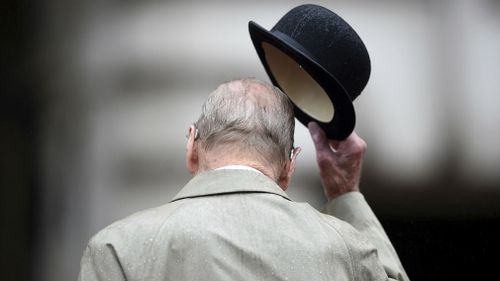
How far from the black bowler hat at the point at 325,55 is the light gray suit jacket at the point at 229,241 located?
0.31 meters

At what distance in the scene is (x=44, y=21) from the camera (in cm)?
338

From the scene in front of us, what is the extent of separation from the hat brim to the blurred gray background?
755mm

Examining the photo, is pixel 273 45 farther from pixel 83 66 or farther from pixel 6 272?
pixel 6 272

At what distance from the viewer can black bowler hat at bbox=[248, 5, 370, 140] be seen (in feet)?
7.85

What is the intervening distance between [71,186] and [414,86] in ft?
3.46

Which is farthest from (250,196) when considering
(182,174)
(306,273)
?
(182,174)

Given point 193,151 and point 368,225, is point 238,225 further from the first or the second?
point 368,225

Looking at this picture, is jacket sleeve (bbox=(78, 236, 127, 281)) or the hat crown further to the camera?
the hat crown

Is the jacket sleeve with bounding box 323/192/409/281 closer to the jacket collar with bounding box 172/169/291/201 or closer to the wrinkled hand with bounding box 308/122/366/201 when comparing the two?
the wrinkled hand with bounding box 308/122/366/201

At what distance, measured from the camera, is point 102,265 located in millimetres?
2092

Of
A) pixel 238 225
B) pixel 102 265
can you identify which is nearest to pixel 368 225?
pixel 238 225

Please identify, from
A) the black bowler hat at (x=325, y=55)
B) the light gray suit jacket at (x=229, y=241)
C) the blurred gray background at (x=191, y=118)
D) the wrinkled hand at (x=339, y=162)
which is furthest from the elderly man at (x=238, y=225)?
the blurred gray background at (x=191, y=118)

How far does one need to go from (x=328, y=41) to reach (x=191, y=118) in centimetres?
96

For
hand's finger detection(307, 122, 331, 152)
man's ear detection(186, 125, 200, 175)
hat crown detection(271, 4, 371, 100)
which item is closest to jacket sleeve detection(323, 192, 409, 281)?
hand's finger detection(307, 122, 331, 152)
